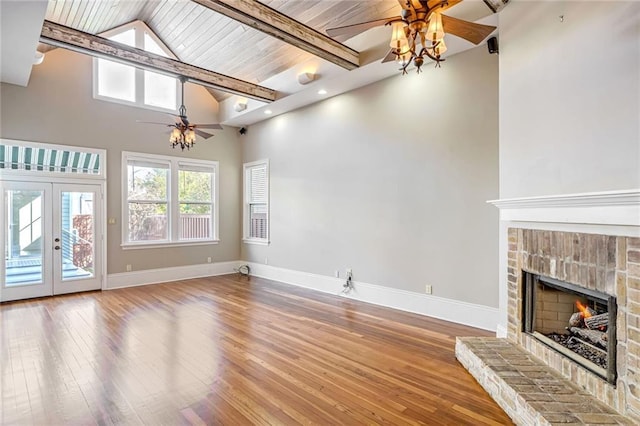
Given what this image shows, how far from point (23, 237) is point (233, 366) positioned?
16.2 feet

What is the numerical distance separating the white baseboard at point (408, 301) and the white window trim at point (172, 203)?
7.76 ft

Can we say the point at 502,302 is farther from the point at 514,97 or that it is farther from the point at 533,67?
the point at 533,67

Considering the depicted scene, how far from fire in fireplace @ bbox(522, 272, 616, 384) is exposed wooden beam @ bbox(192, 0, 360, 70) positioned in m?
3.48

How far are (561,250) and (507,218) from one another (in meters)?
0.72

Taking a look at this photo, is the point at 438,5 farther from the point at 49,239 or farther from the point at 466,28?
the point at 49,239

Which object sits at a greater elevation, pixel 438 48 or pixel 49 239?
pixel 438 48

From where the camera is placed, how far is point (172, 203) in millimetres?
7219

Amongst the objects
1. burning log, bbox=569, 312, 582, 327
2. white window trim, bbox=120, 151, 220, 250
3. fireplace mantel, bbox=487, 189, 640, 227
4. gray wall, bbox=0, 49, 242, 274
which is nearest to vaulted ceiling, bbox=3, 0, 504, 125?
gray wall, bbox=0, 49, 242, 274

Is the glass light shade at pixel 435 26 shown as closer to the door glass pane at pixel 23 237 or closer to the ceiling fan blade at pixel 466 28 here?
the ceiling fan blade at pixel 466 28

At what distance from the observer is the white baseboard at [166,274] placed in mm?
6488

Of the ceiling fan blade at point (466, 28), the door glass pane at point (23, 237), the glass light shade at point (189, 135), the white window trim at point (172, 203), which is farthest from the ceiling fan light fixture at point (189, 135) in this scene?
the ceiling fan blade at point (466, 28)

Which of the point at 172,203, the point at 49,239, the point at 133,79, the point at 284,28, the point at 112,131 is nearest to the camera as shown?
the point at 284,28

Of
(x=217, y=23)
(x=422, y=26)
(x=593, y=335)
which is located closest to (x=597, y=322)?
(x=593, y=335)

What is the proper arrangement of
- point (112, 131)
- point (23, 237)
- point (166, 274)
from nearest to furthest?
1. point (23, 237)
2. point (112, 131)
3. point (166, 274)
